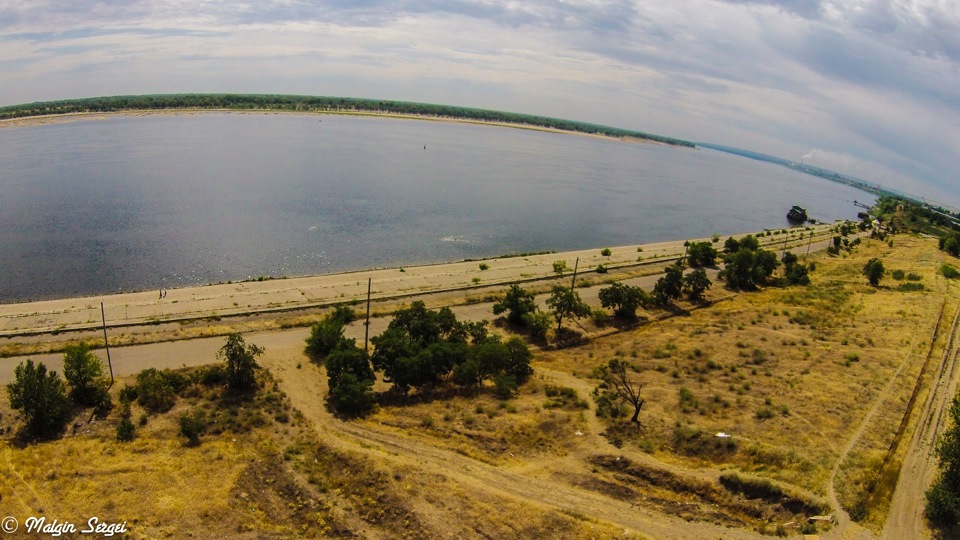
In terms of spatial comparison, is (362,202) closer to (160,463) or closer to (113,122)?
(160,463)

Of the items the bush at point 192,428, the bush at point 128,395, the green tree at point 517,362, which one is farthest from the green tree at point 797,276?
the bush at point 128,395

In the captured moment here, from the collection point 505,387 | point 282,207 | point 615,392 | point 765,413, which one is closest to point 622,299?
point 615,392

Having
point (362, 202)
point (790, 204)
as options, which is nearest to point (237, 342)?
point (362, 202)

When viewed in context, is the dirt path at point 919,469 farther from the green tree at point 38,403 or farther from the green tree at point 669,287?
the green tree at point 38,403

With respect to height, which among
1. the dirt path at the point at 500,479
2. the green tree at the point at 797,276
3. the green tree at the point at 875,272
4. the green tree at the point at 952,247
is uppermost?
the green tree at the point at 952,247

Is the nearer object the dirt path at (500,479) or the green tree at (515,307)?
the dirt path at (500,479)

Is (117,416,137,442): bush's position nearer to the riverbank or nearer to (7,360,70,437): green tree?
(7,360,70,437): green tree
